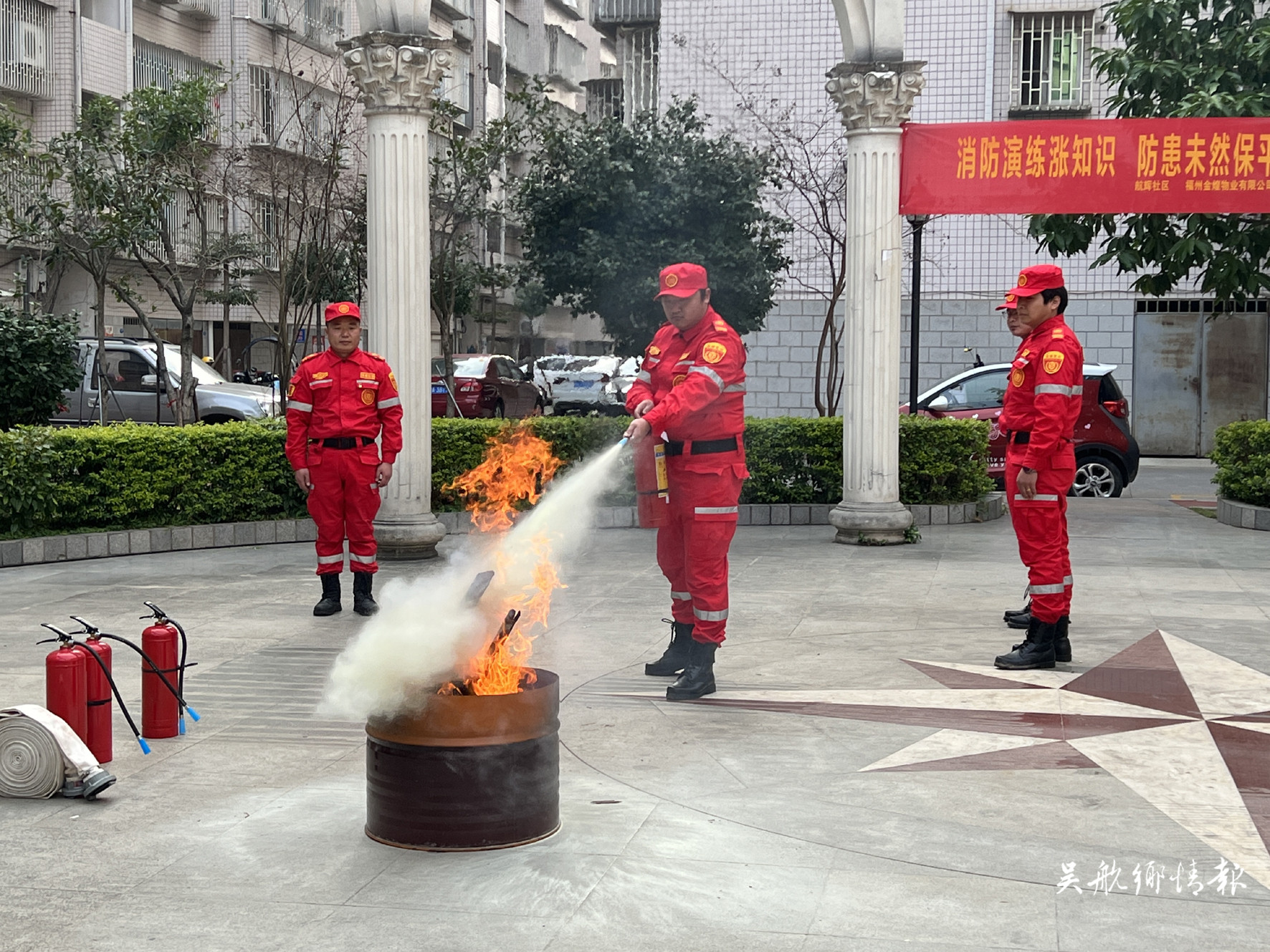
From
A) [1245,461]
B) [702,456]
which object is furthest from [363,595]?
[1245,461]

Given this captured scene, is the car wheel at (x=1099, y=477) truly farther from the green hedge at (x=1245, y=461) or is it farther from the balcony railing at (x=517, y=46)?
the balcony railing at (x=517, y=46)

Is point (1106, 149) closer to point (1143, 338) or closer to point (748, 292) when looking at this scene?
point (748, 292)

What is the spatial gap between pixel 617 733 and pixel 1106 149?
838 centimetres

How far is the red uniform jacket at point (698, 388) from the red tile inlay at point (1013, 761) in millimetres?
1758

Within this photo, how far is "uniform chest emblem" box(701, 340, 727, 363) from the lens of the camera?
22.0ft

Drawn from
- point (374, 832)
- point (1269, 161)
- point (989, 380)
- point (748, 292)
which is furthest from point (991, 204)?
point (374, 832)

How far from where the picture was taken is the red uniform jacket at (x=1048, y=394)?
24.1ft

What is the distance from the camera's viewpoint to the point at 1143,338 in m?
24.7

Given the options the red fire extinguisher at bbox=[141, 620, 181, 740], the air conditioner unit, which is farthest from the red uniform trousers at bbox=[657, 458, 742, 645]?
the air conditioner unit

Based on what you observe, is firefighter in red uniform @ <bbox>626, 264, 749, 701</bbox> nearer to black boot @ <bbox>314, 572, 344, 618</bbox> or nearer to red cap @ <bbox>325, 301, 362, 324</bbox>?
red cap @ <bbox>325, 301, 362, 324</bbox>

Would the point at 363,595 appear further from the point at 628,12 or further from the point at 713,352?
the point at 628,12

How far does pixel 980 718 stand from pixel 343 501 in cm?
436

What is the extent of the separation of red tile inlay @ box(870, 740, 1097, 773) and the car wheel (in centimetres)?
1146

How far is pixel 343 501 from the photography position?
9.16 meters
